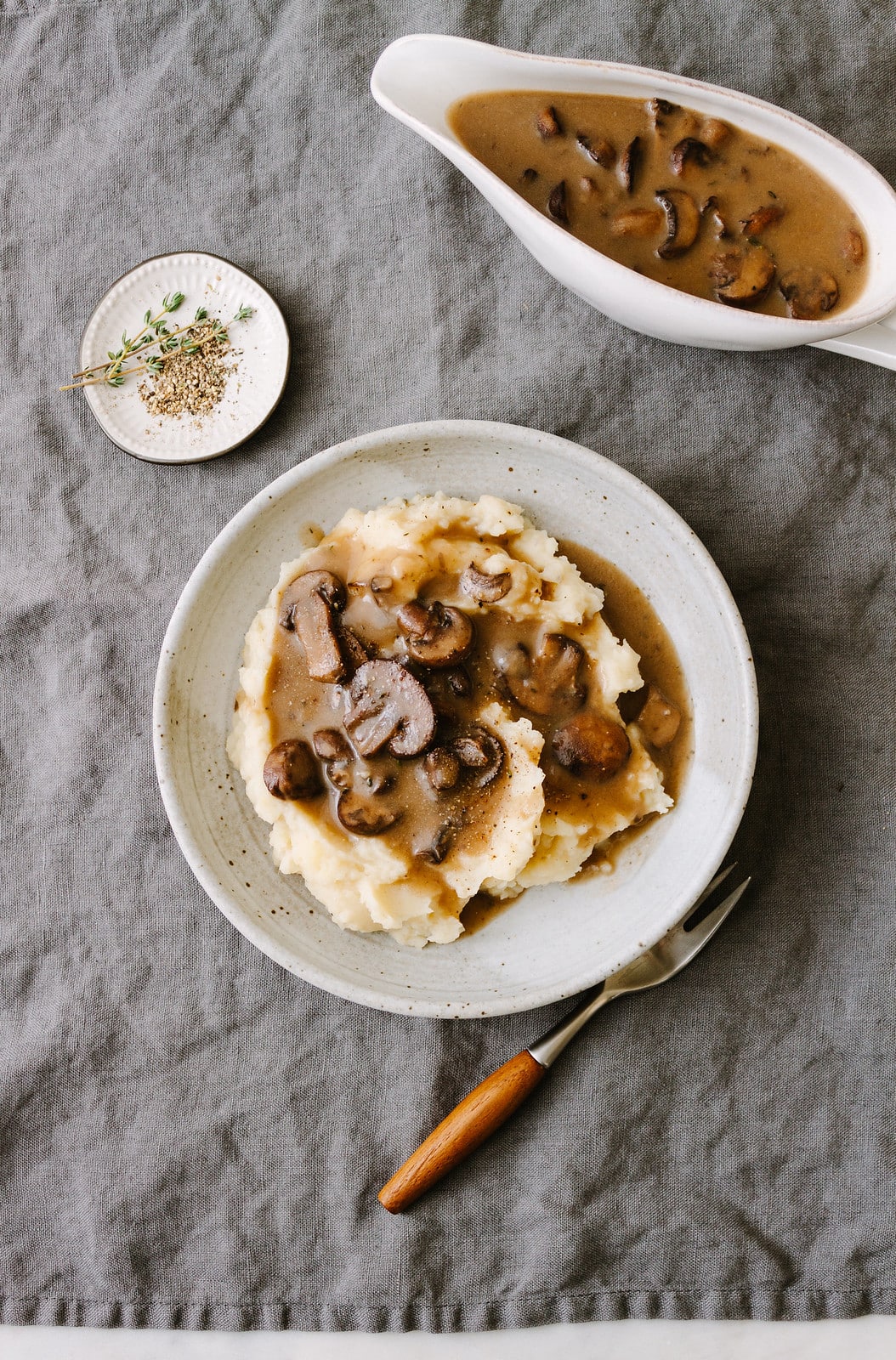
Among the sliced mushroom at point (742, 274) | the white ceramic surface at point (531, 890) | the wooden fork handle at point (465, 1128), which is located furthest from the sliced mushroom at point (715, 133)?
the wooden fork handle at point (465, 1128)

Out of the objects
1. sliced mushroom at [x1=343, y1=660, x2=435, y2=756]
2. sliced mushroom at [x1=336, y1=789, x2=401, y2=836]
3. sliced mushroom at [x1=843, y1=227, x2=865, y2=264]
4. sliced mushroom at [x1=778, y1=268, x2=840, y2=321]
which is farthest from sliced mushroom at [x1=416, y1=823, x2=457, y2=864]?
sliced mushroom at [x1=843, y1=227, x2=865, y2=264]

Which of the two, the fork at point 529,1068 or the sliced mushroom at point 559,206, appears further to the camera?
the fork at point 529,1068

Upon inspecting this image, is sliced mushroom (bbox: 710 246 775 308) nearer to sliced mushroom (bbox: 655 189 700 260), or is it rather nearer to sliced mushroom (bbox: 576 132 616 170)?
sliced mushroom (bbox: 655 189 700 260)

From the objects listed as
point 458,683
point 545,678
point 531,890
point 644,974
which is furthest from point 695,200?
point 644,974

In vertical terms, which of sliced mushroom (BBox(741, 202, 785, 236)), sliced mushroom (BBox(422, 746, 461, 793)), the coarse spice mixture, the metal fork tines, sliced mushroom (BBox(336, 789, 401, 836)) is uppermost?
sliced mushroom (BBox(741, 202, 785, 236))

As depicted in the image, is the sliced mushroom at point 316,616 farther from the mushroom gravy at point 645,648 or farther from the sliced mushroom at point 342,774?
the mushroom gravy at point 645,648

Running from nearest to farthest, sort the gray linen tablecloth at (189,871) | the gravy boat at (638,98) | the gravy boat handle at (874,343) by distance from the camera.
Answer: the gravy boat at (638,98), the gravy boat handle at (874,343), the gray linen tablecloth at (189,871)

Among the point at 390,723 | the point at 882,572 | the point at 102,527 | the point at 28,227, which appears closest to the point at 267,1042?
the point at 390,723
